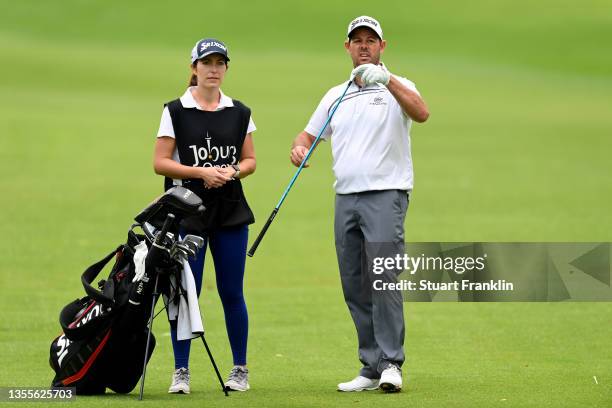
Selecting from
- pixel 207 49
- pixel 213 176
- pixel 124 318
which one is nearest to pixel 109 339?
pixel 124 318

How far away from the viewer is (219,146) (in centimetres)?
754

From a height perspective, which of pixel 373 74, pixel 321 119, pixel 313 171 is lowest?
pixel 321 119

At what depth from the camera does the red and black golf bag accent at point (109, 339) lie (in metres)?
7.09

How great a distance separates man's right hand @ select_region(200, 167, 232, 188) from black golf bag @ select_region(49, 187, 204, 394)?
1.06ft

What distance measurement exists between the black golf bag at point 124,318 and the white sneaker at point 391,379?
1.25 meters

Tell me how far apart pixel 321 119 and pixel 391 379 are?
1.55 meters

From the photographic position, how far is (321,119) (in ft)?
25.5

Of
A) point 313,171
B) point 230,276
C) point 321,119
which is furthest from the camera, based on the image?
point 313,171

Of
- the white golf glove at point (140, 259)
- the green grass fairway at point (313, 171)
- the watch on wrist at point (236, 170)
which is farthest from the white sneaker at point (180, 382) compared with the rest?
the watch on wrist at point (236, 170)

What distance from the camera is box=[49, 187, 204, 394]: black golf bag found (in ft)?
23.1

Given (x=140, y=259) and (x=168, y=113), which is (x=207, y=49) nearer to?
(x=168, y=113)

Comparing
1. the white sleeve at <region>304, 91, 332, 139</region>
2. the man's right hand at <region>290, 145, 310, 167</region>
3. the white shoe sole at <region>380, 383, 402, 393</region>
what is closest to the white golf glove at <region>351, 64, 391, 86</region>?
the white sleeve at <region>304, 91, 332, 139</region>

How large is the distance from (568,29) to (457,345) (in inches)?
1857

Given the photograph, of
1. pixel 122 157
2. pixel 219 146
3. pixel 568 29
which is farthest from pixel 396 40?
pixel 219 146
